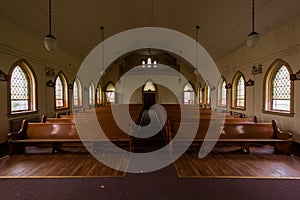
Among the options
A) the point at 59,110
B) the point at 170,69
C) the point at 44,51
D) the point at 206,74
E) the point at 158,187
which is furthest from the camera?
the point at 170,69

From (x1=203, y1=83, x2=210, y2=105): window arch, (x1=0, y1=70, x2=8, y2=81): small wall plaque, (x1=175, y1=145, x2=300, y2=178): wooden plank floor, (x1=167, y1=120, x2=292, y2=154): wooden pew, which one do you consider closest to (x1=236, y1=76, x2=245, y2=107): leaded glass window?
(x1=203, y1=83, x2=210, y2=105): window arch

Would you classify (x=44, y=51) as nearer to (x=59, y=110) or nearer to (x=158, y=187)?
(x=59, y=110)

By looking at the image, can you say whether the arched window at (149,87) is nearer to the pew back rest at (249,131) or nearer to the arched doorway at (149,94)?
the arched doorway at (149,94)

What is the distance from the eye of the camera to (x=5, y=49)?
4.66m

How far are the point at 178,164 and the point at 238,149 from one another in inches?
66.5

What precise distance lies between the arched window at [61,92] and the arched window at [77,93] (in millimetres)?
1356

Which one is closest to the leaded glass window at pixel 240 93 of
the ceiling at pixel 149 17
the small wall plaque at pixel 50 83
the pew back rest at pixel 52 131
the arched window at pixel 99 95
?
the ceiling at pixel 149 17

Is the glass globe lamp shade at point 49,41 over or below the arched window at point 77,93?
over

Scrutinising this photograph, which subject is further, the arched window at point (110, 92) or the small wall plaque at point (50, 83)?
the arched window at point (110, 92)

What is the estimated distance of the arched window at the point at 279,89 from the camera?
5005 mm

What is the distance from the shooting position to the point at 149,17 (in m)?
6.91

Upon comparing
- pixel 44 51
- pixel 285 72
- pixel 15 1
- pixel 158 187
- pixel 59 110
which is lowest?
pixel 158 187

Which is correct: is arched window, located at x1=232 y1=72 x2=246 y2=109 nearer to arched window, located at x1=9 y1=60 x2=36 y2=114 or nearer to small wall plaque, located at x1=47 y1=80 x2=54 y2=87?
small wall plaque, located at x1=47 y1=80 x2=54 y2=87

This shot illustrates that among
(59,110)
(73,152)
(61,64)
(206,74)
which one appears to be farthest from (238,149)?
(206,74)
